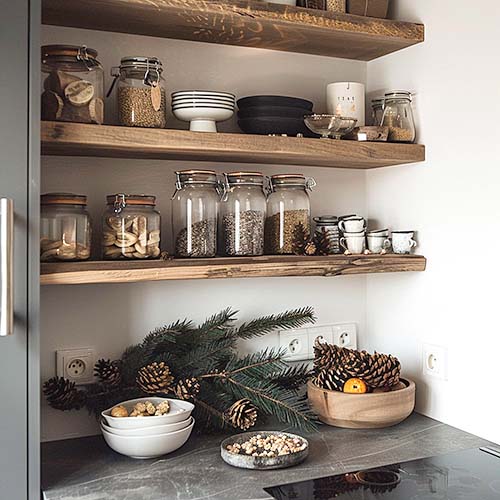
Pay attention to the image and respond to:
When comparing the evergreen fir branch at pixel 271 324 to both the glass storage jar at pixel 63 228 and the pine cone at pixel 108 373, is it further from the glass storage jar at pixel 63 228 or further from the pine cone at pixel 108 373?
the glass storage jar at pixel 63 228

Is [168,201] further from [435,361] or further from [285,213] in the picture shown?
[435,361]

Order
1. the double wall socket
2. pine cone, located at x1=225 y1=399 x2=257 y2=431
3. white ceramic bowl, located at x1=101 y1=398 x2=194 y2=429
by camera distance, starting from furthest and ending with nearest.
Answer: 1. the double wall socket
2. pine cone, located at x1=225 y1=399 x2=257 y2=431
3. white ceramic bowl, located at x1=101 y1=398 x2=194 y2=429

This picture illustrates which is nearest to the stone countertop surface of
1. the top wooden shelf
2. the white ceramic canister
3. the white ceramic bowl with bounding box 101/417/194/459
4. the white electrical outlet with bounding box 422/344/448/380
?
the white ceramic bowl with bounding box 101/417/194/459

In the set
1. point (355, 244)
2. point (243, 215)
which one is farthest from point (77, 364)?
point (355, 244)

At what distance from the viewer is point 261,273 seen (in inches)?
→ 66.9

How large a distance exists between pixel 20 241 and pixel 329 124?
85cm

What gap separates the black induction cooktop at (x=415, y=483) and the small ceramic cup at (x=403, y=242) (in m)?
0.58

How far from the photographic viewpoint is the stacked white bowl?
1.55 m

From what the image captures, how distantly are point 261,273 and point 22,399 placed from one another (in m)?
0.61

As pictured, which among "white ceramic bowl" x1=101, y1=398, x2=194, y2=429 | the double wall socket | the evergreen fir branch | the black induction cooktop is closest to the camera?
the black induction cooktop

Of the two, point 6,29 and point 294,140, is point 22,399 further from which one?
point 294,140

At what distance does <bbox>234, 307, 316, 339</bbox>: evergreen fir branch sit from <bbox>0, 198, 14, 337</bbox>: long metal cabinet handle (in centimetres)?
72

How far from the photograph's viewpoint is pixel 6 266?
1340mm

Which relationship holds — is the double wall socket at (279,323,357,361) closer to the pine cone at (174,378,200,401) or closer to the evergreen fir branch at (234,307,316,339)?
the evergreen fir branch at (234,307,316,339)
